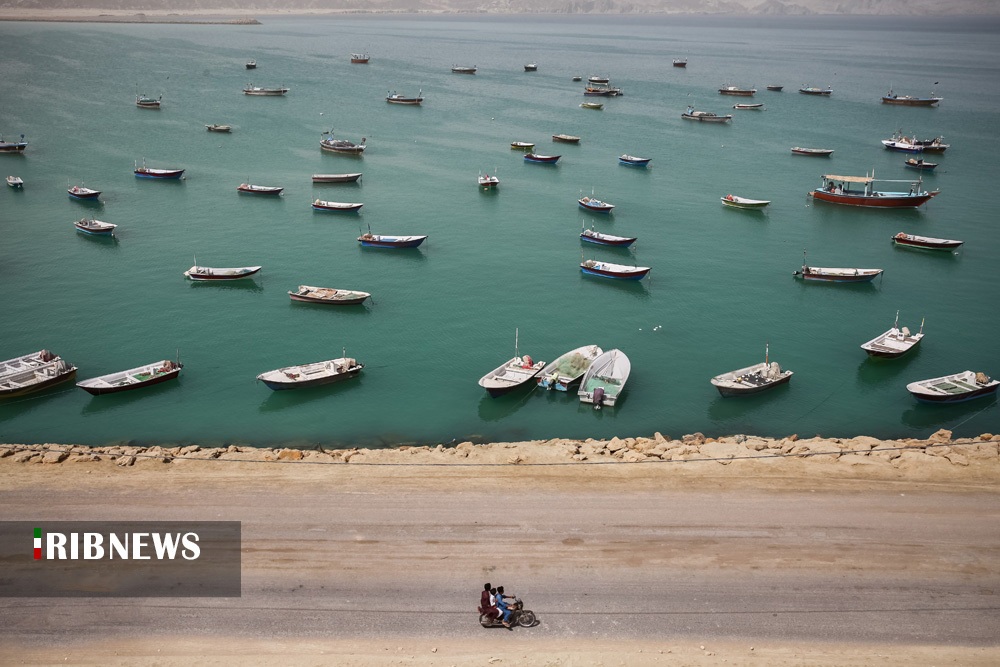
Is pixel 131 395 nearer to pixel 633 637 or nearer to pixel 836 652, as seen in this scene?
pixel 633 637

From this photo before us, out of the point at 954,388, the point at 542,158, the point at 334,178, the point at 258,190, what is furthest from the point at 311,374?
the point at 542,158

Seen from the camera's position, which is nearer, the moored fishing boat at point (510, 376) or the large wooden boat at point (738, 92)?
the moored fishing boat at point (510, 376)

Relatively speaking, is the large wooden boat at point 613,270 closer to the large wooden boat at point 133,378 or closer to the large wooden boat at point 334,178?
the large wooden boat at point 133,378

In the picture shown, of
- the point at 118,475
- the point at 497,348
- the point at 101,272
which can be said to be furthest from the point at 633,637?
the point at 101,272

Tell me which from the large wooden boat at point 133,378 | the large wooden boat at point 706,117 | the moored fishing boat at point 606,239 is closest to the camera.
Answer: the large wooden boat at point 133,378

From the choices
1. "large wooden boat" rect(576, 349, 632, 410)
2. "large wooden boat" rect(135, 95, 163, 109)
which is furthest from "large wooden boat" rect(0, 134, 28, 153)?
"large wooden boat" rect(576, 349, 632, 410)

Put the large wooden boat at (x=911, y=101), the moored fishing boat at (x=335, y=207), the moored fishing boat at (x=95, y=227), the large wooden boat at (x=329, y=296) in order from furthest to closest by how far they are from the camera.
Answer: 1. the large wooden boat at (x=911, y=101)
2. the moored fishing boat at (x=335, y=207)
3. the moored fishing boat at (x=95, y=227)
4. the large wooden boat at (x=329, y=296)

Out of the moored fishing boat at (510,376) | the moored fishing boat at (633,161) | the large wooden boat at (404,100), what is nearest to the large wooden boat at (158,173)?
the moored fishing boat at (633,161)

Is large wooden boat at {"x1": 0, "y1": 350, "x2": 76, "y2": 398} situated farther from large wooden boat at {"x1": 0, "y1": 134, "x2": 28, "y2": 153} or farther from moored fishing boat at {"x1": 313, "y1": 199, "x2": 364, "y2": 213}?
large wooden boat at {"x1": 0, "y1": 134, "x2": 28, "y2": 153}
